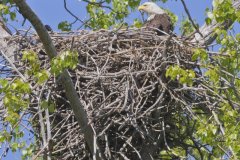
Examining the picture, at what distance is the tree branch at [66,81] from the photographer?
4.77 m

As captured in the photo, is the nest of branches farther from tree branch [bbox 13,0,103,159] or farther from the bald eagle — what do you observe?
the bald eagle

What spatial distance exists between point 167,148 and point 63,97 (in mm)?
985

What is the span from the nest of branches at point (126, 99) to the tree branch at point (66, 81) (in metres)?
0.08

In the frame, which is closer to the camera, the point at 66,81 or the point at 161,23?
the point at 66,81

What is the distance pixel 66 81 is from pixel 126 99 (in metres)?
0.59

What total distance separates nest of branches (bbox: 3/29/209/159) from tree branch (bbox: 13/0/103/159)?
0.08 meters

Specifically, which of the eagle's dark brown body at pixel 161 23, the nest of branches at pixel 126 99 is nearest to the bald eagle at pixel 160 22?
the eagle's dark brown body at pixel 161 23

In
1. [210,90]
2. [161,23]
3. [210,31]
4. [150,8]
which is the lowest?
[210,90]

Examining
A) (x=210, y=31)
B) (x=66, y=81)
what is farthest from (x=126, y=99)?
(x=210, y=31)

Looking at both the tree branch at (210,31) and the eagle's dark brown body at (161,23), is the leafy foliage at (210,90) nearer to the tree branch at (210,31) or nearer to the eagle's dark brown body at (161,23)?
the tree branch at (210,31)

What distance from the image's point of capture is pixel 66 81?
503cm

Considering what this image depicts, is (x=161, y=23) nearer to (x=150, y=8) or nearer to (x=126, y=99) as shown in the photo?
(x=150, y=8)

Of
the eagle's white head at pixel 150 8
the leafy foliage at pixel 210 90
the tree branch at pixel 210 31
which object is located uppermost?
the eagle's white head at pixel 150 8

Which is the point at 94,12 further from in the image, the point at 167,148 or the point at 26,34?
the point at 167,148
